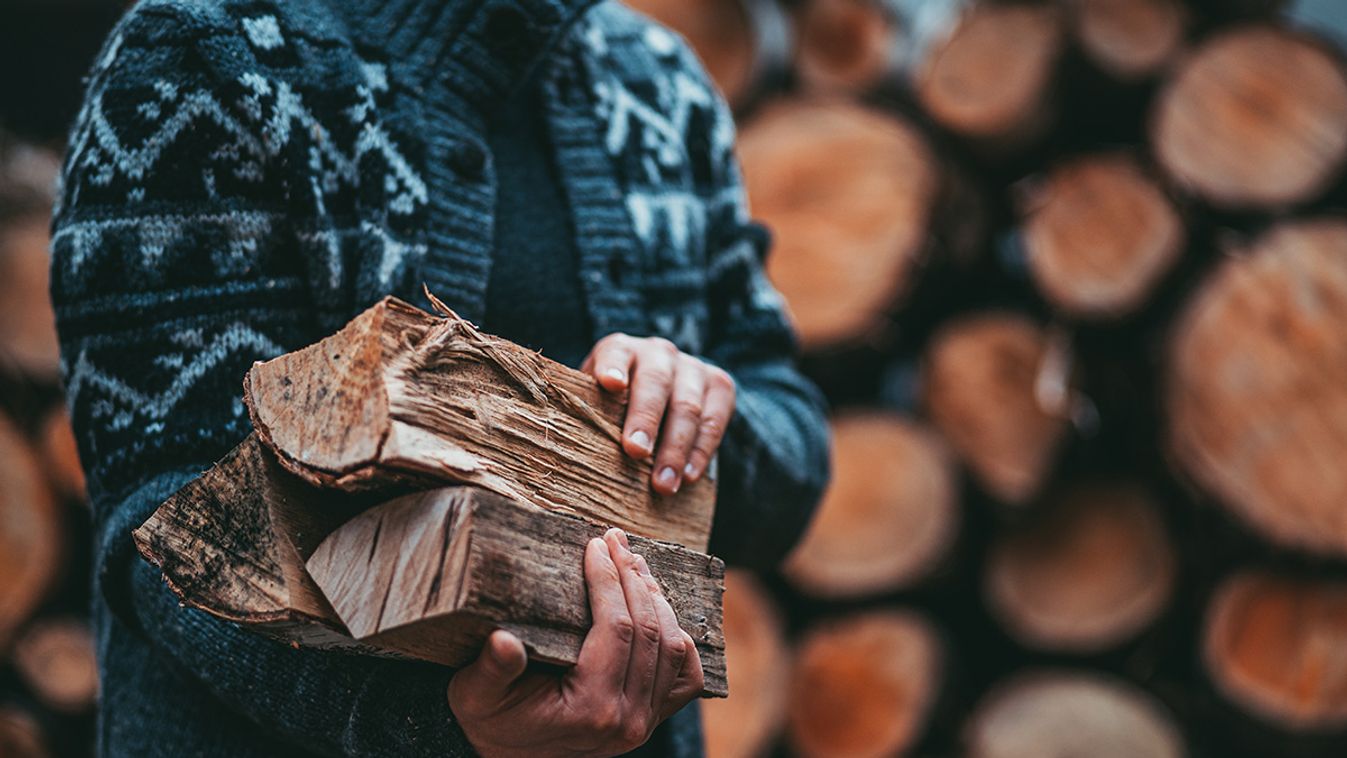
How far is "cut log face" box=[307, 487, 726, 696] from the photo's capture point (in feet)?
1.56

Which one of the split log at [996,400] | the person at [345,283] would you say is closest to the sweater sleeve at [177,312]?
the person at [345,283]

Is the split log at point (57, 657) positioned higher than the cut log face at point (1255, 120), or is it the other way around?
the cut log face at point (1255, 120)

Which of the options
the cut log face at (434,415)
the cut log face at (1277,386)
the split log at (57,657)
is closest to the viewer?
the cut log face at (434,415)

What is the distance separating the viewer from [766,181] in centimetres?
184

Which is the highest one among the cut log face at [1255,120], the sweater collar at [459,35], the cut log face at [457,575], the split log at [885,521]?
the sweater collar at [459,35]

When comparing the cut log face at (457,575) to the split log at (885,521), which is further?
the split log at (885,521)

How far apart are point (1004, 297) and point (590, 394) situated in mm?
1496

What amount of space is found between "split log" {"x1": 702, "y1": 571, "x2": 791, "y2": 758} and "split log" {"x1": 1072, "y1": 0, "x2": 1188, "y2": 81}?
967mm

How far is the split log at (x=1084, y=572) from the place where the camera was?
180cm

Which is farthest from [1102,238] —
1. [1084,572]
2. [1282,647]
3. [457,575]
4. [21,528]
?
[21,528]

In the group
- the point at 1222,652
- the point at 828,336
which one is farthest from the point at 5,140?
the point at 1222,652

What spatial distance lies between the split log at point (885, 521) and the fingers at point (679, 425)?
116cm

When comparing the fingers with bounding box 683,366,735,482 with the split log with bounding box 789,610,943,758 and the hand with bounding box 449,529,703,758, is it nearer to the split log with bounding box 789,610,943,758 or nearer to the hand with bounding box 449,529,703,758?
the hand with bounding box 449,529,703,758

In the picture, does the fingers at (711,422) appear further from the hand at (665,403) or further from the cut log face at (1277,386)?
the cut log face at (1277,386)
